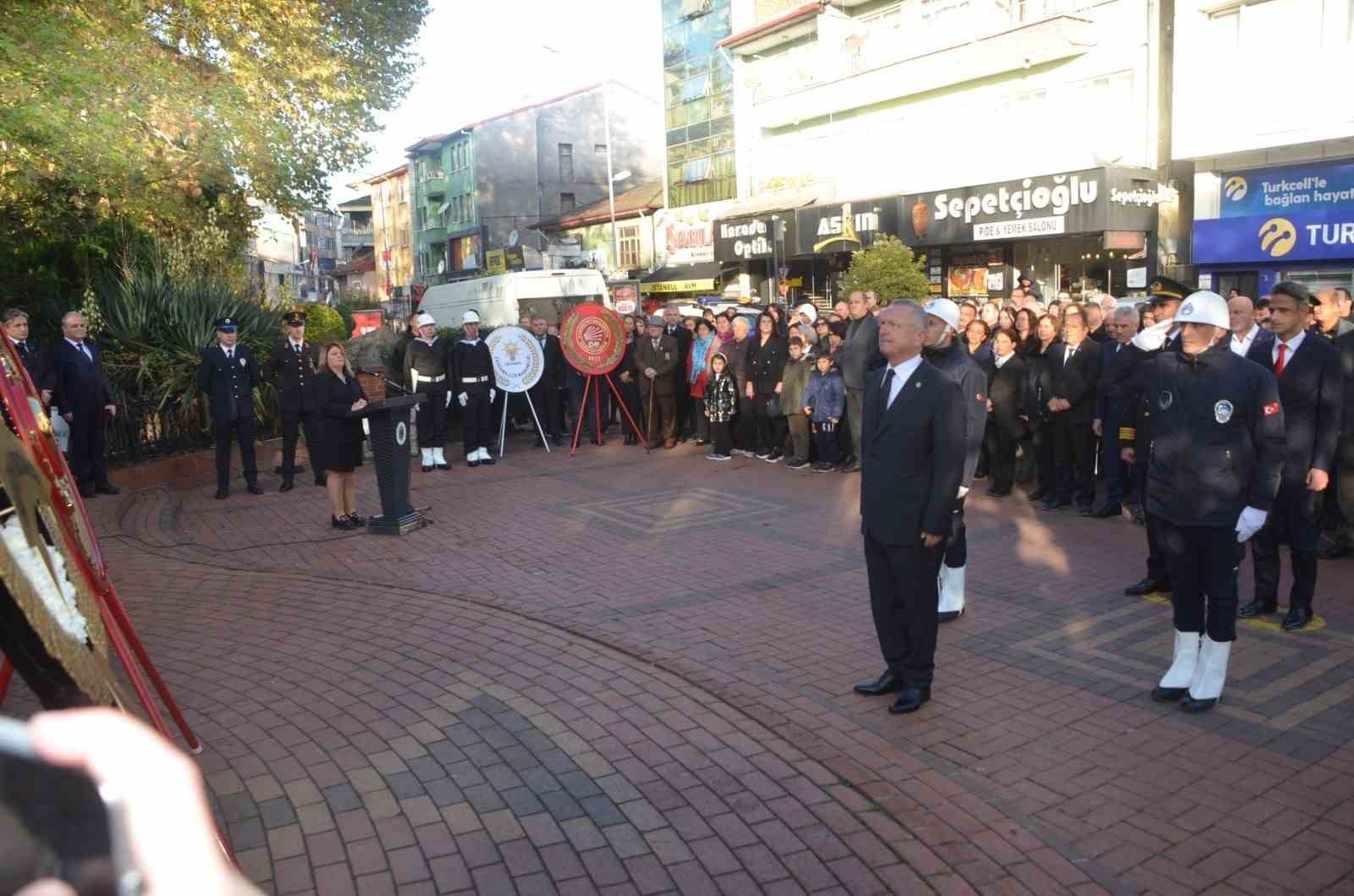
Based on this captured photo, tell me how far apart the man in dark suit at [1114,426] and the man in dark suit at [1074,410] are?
9 centimetres

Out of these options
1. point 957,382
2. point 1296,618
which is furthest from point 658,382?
point 1296,618

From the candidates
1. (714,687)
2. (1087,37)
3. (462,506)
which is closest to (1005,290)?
(1087,37)

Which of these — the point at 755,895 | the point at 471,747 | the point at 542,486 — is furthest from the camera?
the point at 542,486

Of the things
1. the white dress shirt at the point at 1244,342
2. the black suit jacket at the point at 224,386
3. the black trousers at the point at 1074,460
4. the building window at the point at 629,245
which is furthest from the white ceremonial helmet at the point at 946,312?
the building window at the point at 629,245

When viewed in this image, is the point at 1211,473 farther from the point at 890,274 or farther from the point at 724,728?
the point at 890,274

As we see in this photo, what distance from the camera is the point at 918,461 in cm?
517

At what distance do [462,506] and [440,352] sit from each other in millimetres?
3992

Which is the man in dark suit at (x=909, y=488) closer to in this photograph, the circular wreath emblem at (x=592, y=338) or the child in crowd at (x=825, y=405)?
the child in crowd at (x=825, y=405)

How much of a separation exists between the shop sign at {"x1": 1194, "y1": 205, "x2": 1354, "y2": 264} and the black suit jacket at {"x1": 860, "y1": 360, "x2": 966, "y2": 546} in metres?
17.4

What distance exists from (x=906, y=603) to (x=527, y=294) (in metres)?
18.0

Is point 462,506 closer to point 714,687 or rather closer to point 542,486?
point 542,486

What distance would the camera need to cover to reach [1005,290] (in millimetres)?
25969

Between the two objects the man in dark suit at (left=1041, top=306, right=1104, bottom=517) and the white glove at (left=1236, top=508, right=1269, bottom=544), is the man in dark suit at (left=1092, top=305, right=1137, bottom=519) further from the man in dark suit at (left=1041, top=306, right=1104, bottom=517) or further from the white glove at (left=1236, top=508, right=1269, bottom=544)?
the white glove at (left=1236, top=508, right=1269, bottom=544)

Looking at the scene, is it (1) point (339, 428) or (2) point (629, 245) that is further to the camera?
(2) point (629, 245)
